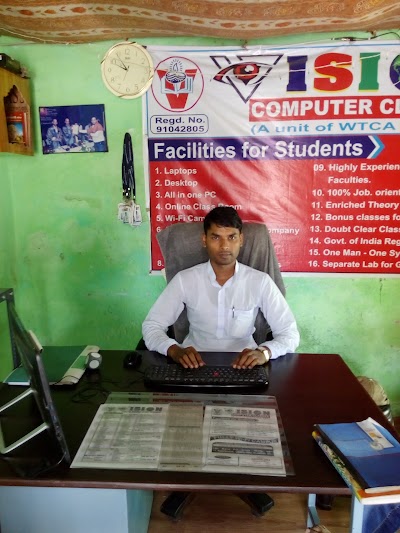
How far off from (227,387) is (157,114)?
174 cm

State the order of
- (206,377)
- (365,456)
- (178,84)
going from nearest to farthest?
1. (365,456)
2. (206,377)
3. (178,84)

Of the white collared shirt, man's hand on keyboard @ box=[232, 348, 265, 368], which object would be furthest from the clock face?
man's hand on keyboard @ box=[232, 348, 265, 368]

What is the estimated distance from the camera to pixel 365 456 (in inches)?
40.5

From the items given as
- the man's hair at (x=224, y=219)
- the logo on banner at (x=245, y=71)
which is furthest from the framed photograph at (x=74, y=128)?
the man's hair at (x=224, y=219)

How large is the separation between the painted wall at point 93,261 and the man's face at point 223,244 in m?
0.83

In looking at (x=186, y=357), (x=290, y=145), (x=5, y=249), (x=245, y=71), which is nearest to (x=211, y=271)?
(x=186, y=357)

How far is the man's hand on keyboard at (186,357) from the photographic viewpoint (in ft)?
5.07

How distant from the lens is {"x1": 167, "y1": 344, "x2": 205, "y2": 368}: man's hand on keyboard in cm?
154

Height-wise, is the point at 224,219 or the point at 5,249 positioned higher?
the point at 224,219

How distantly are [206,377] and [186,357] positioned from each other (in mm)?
154

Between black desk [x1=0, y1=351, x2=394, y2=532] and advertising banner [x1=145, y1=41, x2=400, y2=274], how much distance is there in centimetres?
111

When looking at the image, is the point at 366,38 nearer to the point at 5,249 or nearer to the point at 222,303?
the point at 222,303

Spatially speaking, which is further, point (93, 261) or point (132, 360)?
point (93, 261)

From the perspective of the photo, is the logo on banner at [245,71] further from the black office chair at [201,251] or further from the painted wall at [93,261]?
the black office chair at [201,251]
